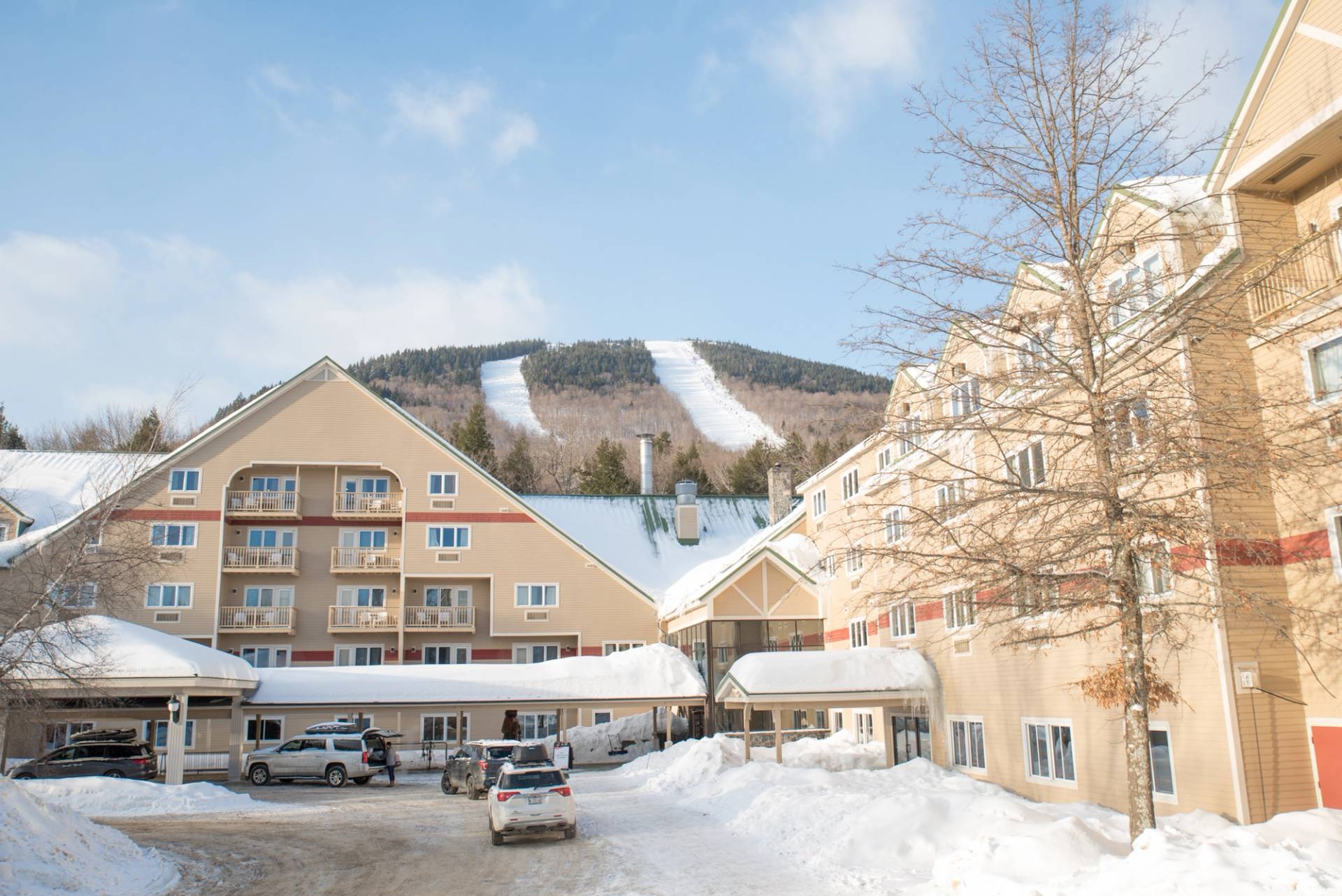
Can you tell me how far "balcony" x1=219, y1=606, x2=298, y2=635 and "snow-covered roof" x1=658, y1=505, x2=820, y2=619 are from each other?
15352 mm

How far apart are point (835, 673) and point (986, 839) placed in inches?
598

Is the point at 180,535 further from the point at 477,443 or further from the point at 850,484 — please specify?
the point at 477,443

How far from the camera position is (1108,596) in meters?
13.8

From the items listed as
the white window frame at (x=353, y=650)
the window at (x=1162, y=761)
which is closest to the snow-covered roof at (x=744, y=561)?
the white window frame at (x=353, y=650)

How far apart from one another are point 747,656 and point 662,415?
16461cm

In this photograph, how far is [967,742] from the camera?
2634 cm

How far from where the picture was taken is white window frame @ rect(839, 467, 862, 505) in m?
33.3

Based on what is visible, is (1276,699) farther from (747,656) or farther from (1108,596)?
(747,656)

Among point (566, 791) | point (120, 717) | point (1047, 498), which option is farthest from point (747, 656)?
point (120, 717)

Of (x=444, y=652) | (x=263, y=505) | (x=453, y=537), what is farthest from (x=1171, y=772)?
(x=263, y=505)

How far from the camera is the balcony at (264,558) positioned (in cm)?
4353

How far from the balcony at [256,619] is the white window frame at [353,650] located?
6.75ft

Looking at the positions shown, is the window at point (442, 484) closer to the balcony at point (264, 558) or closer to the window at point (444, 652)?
the balcony at point (264, 558)

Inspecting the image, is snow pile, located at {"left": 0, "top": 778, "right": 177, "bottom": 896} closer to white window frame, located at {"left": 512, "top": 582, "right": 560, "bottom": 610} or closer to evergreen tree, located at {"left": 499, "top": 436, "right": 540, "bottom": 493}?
white window frame, located at {"left": 512, "top": 582, "right": 560, "bottom": 610}
